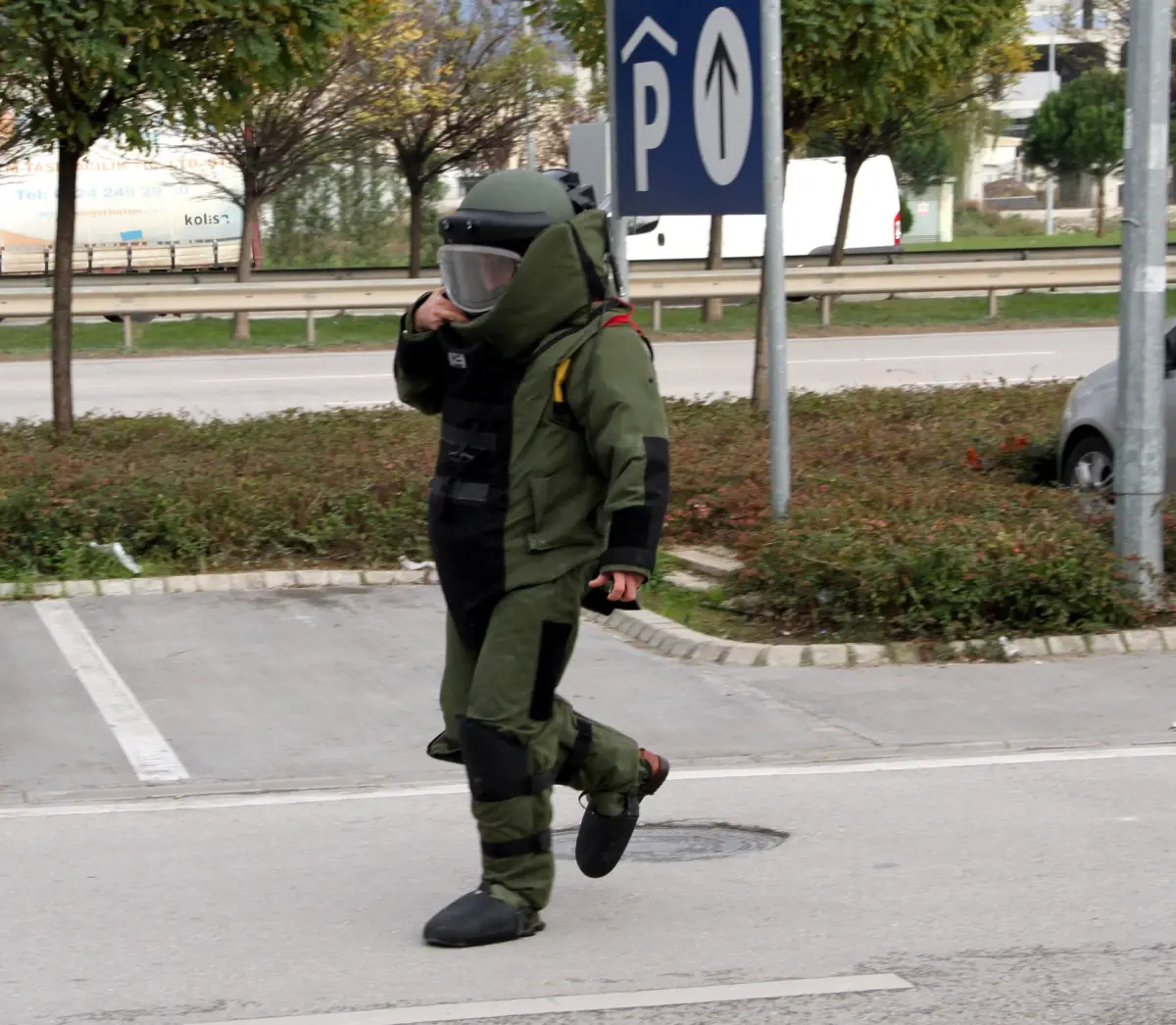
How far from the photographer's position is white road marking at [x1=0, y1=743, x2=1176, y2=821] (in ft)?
20.5

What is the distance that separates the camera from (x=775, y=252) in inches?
406

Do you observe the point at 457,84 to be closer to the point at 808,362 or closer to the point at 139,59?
the point at 808,362

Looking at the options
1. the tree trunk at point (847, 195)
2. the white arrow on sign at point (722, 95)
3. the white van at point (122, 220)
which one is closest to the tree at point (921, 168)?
the white van at point (122, 220)

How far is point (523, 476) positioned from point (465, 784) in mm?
2108

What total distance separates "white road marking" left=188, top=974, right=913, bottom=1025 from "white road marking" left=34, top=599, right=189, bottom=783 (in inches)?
96.1

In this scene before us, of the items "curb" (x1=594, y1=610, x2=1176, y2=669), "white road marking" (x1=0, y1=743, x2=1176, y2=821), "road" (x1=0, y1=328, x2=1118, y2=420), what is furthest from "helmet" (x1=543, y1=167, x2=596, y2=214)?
"road" (x1=0, y1=328, x2=1118, y2=420)

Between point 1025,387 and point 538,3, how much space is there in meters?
5.02

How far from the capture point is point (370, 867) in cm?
553

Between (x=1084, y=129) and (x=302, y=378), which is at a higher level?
(x=1084, y=129)

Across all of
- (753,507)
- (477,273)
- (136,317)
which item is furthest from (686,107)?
(136,317)

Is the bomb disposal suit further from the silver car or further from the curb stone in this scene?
the silver car

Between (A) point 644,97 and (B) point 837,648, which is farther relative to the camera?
(A) point 644,97

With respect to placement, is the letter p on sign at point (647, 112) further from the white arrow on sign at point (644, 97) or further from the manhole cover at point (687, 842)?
the manhole cover at point (687, 842)

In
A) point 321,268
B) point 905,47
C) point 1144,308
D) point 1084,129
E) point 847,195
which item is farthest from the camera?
point 1084,129
